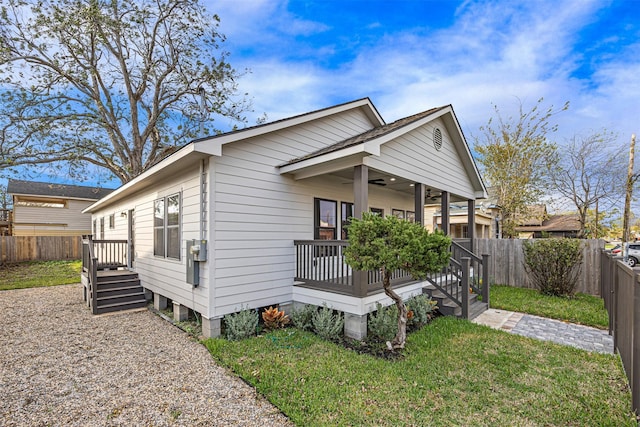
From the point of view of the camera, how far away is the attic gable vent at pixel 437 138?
7949 millimetres

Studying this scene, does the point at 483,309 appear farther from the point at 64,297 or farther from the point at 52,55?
the point at 52,55

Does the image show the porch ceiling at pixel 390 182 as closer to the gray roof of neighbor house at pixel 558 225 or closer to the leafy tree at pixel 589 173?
the leafy tree at pixel 589 173

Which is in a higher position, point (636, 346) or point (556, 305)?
point (636, 346)

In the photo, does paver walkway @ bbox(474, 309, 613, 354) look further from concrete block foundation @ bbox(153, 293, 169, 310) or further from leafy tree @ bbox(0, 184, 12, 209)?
leafy tree @ bbox(0, 184, 12, 209)

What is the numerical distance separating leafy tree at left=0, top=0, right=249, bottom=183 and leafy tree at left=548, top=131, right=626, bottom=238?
18146 millimetres

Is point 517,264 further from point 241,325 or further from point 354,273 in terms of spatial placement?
point 241,325

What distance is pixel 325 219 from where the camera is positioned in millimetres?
7461

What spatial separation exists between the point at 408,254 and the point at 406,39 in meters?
9.62

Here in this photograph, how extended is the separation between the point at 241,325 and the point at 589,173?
1950 centimetres

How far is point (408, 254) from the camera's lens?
4.21 m

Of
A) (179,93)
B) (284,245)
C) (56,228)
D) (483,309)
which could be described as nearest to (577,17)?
(483,309)

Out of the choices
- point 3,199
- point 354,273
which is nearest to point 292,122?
point 354,273

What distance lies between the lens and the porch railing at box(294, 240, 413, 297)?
5.32 meters

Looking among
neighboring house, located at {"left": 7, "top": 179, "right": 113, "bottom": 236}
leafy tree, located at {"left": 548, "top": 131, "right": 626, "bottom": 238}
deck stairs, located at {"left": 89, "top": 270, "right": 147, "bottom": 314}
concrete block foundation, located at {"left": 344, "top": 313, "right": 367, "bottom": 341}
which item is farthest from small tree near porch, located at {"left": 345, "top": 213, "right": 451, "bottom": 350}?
neighboring house, located at {"left": 7, "top": 179, "right": 113, "bottom": 236}
